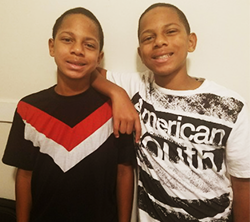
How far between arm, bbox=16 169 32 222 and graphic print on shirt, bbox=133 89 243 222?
1.49ft

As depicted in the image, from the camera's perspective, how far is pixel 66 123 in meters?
0.86

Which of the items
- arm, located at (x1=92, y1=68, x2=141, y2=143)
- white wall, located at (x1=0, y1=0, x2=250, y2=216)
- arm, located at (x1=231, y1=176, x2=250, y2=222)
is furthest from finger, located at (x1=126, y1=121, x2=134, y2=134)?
arm, located at (x1=231, y1=176, x2=250, y2=222)

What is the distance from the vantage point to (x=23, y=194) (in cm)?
93

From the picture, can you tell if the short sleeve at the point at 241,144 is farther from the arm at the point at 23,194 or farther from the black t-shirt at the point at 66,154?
the arm at the point at 23,194

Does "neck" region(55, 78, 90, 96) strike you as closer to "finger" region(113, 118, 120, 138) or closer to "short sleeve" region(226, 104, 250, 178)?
"finger" region(113, 118, 120, 138)

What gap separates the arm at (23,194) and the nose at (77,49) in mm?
464

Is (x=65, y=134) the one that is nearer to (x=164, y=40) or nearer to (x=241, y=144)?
(x=164, y=40)

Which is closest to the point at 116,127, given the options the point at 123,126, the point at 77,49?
the point at 123,126

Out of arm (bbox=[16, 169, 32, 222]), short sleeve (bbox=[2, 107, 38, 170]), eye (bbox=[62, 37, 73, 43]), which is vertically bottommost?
arm (bbox=[16, 169, 32, 222])

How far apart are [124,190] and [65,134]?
310mm

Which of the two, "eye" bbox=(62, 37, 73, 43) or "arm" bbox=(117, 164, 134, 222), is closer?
"eye" bbox=(62, 37, 73, 43)

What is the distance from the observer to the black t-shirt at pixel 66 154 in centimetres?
85

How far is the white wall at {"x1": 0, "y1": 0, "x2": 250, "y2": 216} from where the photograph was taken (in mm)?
912

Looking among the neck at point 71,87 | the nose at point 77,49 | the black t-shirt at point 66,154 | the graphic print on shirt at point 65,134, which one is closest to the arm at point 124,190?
the black t-shirt at point 66,154
